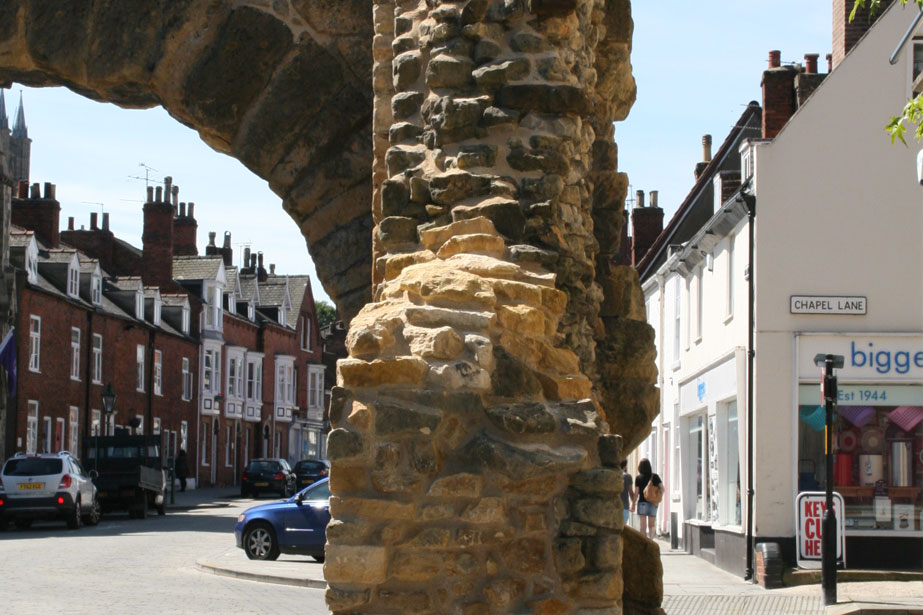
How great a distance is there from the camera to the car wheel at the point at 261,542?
20.3m

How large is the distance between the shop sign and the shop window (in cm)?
83

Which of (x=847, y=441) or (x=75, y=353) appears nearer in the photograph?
(x=847, y=441)

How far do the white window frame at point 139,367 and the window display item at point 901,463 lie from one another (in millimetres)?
33943

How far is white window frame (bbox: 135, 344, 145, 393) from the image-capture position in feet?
157

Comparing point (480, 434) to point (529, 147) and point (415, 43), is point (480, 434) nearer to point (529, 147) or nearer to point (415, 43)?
point (529, 147)

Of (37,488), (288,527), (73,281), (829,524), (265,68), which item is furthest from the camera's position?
(73,281)

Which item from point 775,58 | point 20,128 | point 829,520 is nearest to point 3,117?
point 20,128

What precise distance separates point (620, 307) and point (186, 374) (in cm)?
4689

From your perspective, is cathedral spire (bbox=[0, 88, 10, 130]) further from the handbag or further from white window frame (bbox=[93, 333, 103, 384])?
the handbag

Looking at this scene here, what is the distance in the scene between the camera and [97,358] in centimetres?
4409

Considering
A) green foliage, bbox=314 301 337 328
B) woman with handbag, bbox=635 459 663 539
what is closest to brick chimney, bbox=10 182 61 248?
woman with handbag, bbox=635 459 663 539

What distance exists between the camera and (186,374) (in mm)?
53781

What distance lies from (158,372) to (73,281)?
8335 mm

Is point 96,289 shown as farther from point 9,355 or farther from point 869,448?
point 869,448
